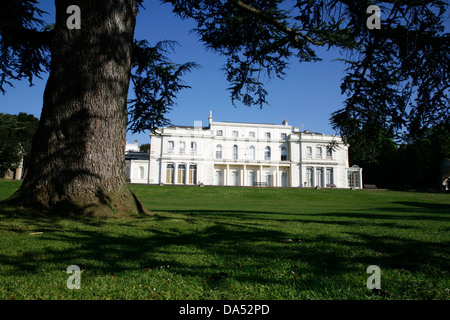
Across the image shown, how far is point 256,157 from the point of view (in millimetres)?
47406

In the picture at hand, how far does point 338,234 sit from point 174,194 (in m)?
22.4

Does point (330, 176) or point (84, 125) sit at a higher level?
point (330, 176)

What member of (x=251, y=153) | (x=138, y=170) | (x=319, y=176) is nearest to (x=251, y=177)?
(x=251, y=153)

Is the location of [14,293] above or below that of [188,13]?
below

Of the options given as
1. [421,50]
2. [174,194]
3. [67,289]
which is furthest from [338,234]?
[174,194]

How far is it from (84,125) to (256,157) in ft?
141

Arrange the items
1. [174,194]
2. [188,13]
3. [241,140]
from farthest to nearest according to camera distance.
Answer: [241,140]
[174,194]
[188,13]

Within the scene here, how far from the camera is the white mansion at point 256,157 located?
44.4 m

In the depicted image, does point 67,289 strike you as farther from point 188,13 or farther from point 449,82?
point 188,13

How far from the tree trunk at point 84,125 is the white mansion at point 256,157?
38.7 meters

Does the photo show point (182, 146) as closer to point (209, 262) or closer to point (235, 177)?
point (235, 177)

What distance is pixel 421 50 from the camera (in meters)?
4.12

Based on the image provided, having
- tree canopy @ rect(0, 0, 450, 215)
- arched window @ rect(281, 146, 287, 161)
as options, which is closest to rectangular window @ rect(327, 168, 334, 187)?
arched window @ rect(281, 146, 287, 161)
